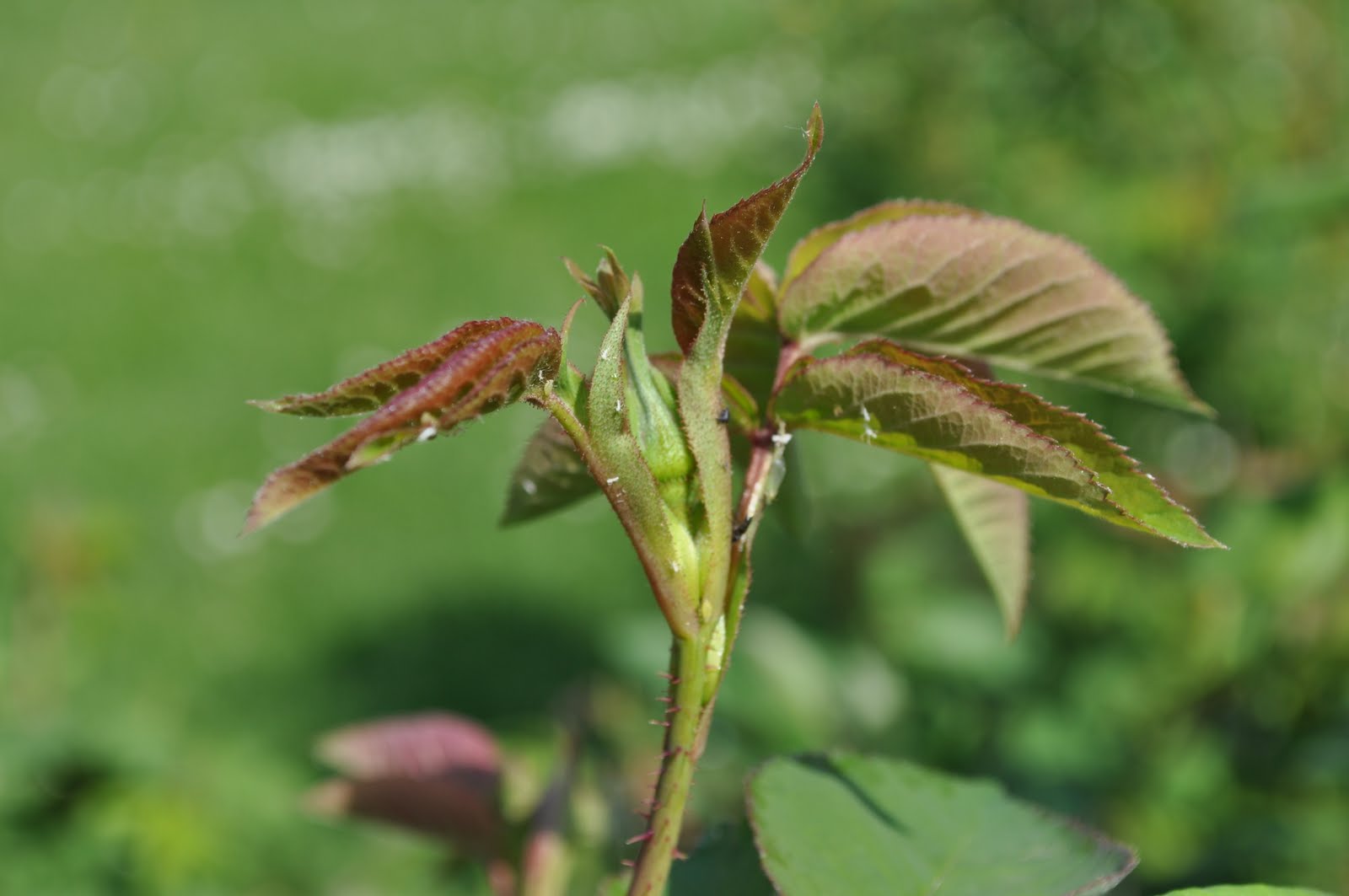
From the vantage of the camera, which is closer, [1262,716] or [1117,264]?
[1262,716]

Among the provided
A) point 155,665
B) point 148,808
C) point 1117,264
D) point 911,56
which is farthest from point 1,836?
point 911,56

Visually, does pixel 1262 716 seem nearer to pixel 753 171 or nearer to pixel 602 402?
pixel 602 402

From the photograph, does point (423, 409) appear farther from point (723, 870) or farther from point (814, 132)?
point (723, 870)

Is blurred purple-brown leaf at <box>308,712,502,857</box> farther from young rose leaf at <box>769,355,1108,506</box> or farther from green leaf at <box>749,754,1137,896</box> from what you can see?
young rose leaf at <box>769,355,1108,506</box>

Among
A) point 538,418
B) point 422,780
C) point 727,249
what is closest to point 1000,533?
point 727,249

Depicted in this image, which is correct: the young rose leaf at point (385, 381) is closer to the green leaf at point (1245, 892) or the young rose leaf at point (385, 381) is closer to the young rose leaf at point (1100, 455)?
the young rose leaf at point (1100, 455)

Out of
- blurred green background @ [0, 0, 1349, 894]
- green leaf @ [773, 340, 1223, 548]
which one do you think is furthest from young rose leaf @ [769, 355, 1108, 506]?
blurred green background @ [0, 0, 1349, 894]
